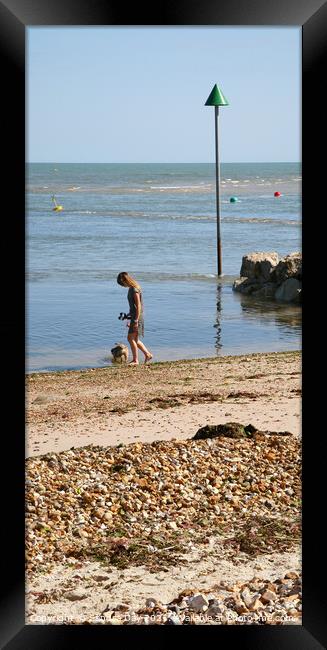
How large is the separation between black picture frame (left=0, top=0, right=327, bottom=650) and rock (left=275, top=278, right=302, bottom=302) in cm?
1384

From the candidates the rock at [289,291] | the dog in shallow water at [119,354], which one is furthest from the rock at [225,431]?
the rock at [289,291]

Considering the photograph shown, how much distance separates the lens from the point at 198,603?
3703 mm

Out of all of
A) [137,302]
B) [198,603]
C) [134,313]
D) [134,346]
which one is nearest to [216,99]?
[137,302]

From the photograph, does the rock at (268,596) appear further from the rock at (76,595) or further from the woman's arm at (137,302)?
the woman's arm at (137,302)

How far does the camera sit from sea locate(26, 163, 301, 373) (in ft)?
43.1

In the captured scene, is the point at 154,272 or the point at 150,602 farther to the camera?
the point at 154,272

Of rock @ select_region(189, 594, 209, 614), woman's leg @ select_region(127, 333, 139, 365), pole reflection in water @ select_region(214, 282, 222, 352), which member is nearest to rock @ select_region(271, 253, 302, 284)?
pole reflection in water @ select_region(214, 282, 222, 352)

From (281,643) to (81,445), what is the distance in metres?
3.76

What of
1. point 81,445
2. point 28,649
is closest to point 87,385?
point 81,445

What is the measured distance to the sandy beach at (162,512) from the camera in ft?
13.0

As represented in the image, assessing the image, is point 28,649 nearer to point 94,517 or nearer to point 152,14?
point 152,14

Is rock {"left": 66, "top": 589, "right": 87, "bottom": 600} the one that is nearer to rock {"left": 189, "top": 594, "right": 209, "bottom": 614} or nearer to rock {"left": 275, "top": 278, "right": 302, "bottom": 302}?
rock {"left": 189, "top": 594, "right": 209, "bottom": 614}
